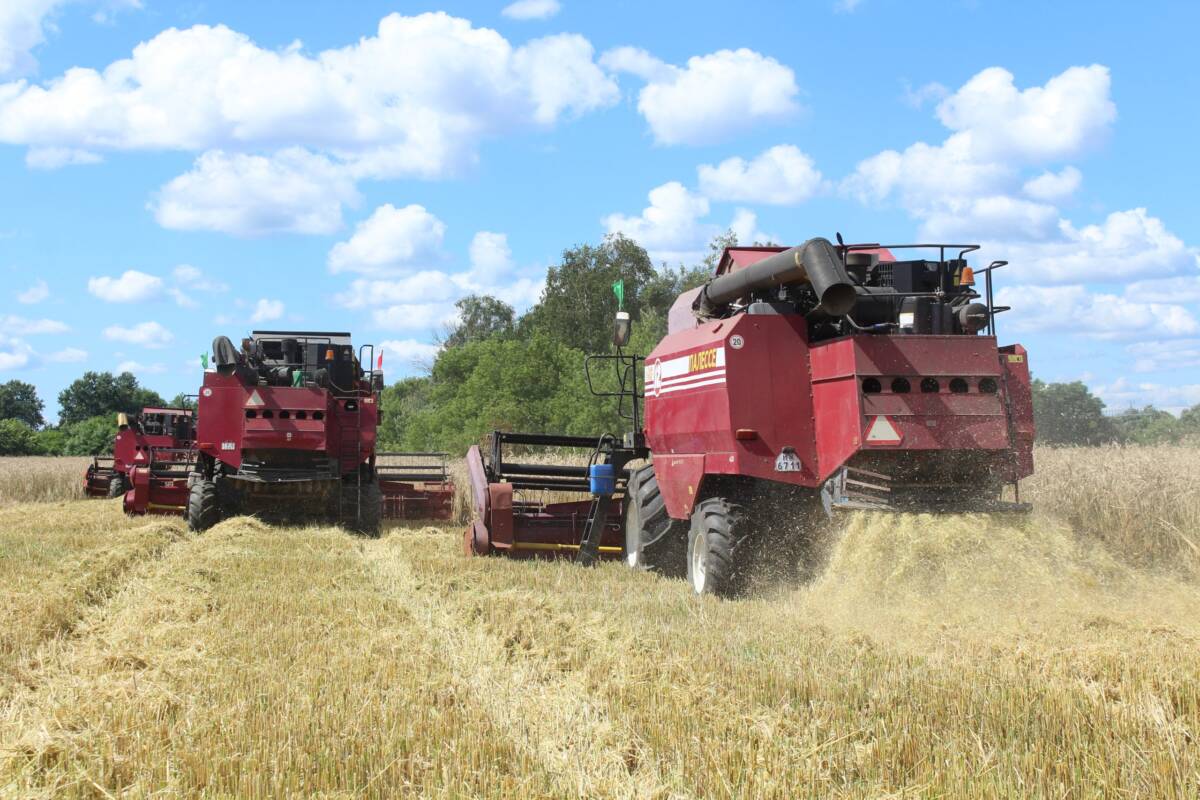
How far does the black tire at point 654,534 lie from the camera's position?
9.91m

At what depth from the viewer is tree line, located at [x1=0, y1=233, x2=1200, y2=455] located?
36.5m

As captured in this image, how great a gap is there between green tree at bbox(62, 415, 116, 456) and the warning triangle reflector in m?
53.1

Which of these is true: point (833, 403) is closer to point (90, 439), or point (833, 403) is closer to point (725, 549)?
point (725, 549)

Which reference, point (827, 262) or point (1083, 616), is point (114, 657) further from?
point (1083, 616)

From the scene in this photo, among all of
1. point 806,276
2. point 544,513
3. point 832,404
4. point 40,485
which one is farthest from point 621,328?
point 40,485

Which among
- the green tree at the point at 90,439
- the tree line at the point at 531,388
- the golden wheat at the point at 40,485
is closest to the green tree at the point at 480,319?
the tree line at the point at 531,388

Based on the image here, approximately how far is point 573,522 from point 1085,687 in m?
6.73

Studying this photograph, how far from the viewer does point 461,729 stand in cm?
446

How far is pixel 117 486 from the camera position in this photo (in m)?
23.0

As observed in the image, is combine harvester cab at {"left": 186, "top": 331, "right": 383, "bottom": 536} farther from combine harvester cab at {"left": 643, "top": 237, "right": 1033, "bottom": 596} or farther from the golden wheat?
the golden wheat

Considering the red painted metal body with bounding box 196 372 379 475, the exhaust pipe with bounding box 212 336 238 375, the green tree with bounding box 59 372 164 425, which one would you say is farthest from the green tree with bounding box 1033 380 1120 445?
the green tree with bounding box 59 372 164 425

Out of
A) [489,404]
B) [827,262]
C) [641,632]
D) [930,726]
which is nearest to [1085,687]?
[930,726]

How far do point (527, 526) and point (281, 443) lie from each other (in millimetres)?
4974

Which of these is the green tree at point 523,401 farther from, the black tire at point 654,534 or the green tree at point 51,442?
the black tire at point 654,534
